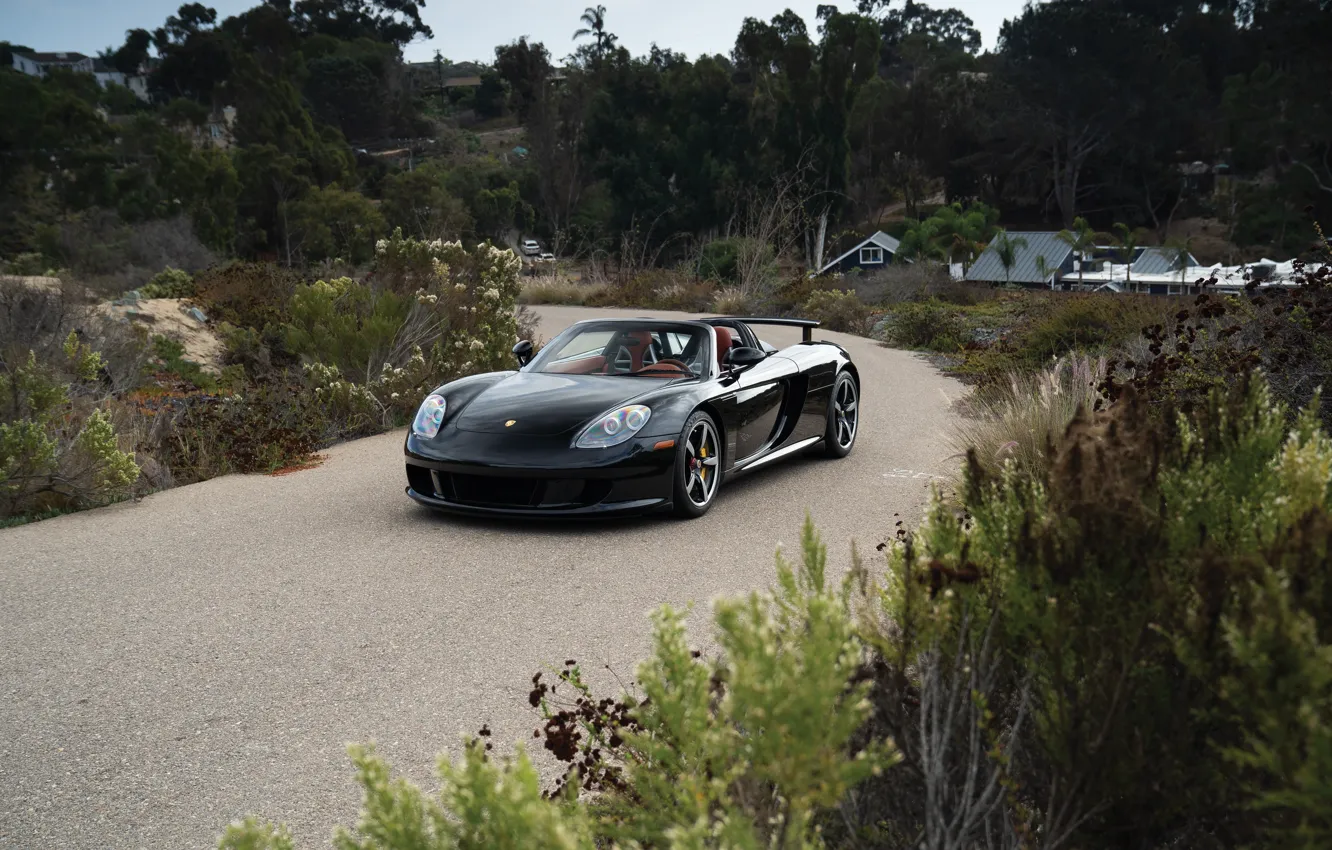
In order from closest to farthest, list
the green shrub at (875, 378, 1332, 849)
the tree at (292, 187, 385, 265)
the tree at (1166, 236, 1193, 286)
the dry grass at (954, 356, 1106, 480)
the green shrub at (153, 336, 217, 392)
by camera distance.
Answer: the green shrub at (875, 378, 1332, 849) → the dry grass at (954, 356, 1106, 480) → the green shrub at (153, 336, 217, 392) → the tree at (292, 187, 385, 265) → the tree at (1166, 236, 1193, 286)

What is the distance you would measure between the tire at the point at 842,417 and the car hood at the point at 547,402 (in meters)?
2.12

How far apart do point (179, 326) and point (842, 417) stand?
38.9 feet

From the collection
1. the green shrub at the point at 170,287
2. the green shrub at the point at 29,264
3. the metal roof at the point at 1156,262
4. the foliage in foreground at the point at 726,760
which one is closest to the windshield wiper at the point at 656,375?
Result: the foliage in foreground at the point at 726,760

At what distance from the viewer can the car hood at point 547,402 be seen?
733 cm

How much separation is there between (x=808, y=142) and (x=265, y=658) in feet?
187

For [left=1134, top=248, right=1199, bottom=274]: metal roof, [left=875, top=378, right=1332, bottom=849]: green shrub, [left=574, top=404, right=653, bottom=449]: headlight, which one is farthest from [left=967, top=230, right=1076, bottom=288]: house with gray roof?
[left=875, top=378, right=1332, bottom=849]: green shrub

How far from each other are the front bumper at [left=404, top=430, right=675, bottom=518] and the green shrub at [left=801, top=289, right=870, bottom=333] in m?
18.0

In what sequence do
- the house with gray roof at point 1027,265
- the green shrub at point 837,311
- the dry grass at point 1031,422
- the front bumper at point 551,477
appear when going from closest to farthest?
1. the front bumper at point 551,477
2. the dry grass at point 1031,422
3. the green shrub at point 837,311
4. the house with gray roof at point 1027,265

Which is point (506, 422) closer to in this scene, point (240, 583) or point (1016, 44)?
point (240, 583)

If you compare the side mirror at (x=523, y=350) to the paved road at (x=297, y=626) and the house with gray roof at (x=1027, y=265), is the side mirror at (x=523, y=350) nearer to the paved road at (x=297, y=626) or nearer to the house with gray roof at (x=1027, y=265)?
the paved road at (x=297, y=626)

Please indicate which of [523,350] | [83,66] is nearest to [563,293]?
[523,350]

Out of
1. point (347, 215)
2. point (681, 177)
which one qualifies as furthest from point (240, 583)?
point (681, 177)

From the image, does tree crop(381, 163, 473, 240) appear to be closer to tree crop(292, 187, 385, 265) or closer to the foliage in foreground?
tree crop(292, 187, 385, 265)

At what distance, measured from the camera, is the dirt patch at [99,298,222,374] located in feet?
55.2
